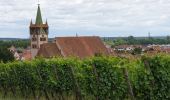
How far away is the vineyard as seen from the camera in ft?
43.3

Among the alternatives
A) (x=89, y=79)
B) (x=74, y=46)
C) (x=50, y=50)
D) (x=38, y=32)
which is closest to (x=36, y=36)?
(x=38, y=32)

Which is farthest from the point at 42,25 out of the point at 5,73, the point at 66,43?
the point at 5,73

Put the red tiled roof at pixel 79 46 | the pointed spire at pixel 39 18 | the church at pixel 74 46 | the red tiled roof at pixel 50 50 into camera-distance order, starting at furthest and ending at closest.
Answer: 1. the pointed spire at pixel 39 18
2. the red tiled roof at pixel 79 46
3. the church at pixel 74 46
4. the red tiled roof at pixel 50 50

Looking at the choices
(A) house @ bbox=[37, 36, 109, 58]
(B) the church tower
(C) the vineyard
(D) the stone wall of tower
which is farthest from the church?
(C) the vineyard

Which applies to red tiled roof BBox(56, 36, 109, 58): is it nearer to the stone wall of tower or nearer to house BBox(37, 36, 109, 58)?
house BBox(37, 36, 109, 58)

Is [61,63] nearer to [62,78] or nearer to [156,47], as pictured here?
[62,78]

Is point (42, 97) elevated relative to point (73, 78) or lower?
lower

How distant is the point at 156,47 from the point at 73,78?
5.21 metres

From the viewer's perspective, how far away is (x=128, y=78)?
14109 millimetres


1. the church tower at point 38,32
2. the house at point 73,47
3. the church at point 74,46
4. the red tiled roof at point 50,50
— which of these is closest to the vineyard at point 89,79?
the red tiled roof at point 50,50

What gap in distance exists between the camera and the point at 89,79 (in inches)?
691

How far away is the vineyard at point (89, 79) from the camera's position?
520 inches

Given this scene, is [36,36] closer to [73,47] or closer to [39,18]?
[39,18]

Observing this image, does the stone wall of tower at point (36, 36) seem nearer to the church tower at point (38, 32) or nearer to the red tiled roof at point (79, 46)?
the church tower at point (38, 32)
